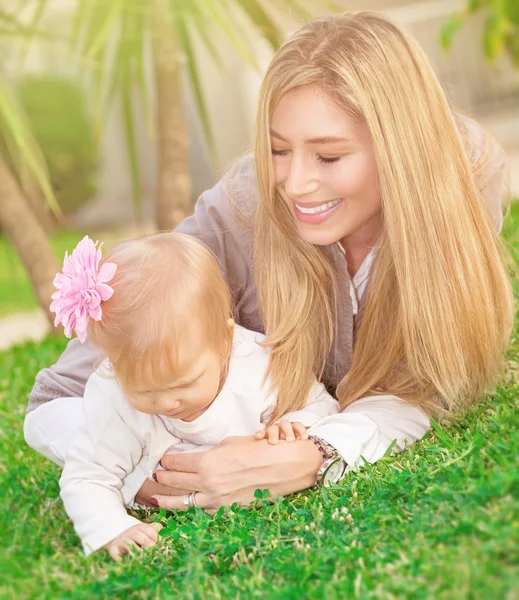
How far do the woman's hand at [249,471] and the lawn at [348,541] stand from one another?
0.05 metres

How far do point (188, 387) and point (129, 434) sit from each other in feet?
0.80

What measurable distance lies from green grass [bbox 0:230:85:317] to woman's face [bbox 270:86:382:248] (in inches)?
166

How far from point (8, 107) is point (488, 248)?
2.16 metres

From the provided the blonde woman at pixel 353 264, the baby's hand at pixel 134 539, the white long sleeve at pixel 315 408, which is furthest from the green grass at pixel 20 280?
the baby's hand at pixel 134 539

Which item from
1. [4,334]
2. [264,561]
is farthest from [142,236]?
[4,334]

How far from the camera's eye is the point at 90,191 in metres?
11.6

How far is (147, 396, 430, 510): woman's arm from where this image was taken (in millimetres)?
2301

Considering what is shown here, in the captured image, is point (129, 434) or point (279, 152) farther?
point (279, 152)

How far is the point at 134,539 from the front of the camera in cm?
218

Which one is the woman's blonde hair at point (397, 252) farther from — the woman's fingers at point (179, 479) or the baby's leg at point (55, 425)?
the baby's leg at point (55, 425)

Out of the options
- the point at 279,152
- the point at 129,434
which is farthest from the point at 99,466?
the point at 279,152

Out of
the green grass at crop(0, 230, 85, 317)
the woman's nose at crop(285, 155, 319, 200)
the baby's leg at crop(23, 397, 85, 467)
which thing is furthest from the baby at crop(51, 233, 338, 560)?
the green grass at crop(0, 230, 85, 317)

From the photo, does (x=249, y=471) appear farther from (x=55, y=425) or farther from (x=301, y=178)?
(x=301, y=178)

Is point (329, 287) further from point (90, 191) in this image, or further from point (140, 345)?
point (90, 191)
